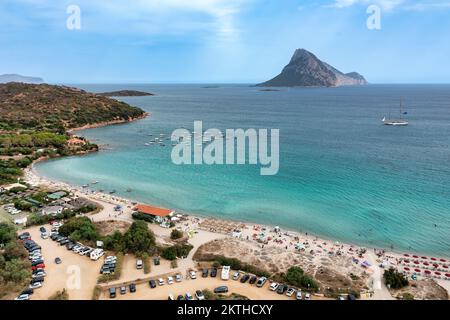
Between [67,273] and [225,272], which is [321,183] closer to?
[225,272]

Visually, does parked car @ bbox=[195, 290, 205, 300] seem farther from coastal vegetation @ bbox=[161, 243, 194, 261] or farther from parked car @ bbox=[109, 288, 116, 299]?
parked car @ bbox=[109, 288, 116, 299]

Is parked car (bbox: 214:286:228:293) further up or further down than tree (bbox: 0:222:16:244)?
further down

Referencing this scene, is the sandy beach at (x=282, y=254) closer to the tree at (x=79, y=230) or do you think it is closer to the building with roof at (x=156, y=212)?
the building with roof at (x=156, y=212)

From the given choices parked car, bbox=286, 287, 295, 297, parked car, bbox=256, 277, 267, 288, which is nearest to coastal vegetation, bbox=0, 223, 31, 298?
parked car, bbox=256, 277, 267, 288

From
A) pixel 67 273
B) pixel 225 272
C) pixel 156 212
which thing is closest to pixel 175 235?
pixel 156 212

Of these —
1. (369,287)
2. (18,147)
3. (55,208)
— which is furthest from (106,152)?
(369,287)

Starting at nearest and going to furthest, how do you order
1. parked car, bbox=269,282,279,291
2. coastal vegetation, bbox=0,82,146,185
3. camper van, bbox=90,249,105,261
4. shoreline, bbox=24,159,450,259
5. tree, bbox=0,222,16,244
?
parked car, bbox=269,282,279,291 → camper van, bbox=90,249,105,261 → tree, bbox=0,222,16,244 → shoreline, bbox=24,159,450,259 → coastal vegetation, bbox=0,82,146,185
